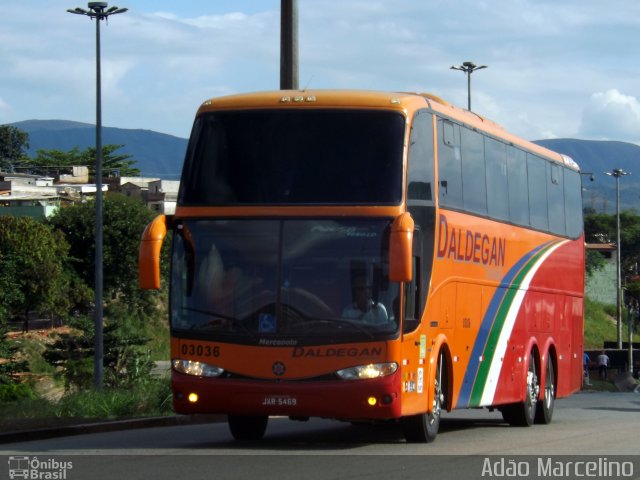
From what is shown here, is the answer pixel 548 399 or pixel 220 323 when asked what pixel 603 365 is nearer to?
pixel 548 399

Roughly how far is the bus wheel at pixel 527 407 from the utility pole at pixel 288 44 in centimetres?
560

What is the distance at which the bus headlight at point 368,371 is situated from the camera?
45.3ft

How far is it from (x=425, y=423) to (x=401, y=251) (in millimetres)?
2701

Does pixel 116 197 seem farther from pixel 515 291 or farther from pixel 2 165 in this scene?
pixel 2 165

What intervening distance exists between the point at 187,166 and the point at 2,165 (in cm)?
15347

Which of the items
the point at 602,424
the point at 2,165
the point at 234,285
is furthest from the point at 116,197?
the point at 2,165

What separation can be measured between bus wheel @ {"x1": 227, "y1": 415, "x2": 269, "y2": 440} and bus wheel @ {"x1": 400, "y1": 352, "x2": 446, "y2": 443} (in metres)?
1.78

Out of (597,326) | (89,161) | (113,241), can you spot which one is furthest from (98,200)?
(89,161)

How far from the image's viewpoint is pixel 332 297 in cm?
1388

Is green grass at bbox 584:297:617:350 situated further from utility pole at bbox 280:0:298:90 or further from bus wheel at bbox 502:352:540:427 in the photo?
utility pole at bbox 280:0:298:90

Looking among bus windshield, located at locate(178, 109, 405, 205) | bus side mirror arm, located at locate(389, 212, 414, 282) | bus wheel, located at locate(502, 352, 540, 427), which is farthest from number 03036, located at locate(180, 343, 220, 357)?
bus wheel, located at locate(502, 352, 540, 427)

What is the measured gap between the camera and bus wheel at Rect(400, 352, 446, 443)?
49.8ft

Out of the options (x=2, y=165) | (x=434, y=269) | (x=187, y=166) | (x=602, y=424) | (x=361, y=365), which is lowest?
(x=602, y=424)

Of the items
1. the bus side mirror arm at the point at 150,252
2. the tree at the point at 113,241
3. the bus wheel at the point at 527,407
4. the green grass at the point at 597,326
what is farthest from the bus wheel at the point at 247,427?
the green grass at the point at 597,326
